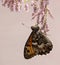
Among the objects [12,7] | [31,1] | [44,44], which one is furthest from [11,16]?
[44,44]

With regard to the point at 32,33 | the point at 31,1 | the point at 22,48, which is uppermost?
the point at 31,1

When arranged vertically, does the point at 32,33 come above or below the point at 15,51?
above

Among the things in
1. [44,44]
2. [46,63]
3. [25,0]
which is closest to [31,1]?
[25,0]

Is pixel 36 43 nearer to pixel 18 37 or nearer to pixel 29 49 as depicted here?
pixel 29 49

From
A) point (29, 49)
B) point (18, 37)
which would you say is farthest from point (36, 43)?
point (18, 37)

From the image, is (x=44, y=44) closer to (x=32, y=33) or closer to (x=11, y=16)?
(x=32, y=33)
